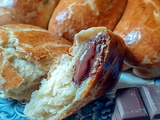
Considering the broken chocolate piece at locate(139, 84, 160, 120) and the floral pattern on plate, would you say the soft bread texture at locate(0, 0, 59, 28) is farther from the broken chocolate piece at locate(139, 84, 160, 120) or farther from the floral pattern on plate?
the broken chocolate piece at locate(139, 84, 160, 120)

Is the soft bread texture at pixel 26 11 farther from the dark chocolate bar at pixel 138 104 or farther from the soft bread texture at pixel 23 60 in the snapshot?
the dark chocolate bar at pixel 138 104

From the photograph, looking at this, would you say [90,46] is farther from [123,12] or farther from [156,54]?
[123,12]

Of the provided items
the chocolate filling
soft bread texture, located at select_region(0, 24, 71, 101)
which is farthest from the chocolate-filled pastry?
soft bread texture, located at select_region(0, 24, 71, 101)

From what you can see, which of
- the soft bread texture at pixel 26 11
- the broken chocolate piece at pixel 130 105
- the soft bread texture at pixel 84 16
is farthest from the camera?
the soft bread texture at pixel 26 11

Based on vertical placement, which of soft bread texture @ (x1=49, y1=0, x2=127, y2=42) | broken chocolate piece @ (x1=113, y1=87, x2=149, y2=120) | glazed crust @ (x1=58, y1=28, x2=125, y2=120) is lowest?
broken chocolate piece @ (x1=113, y1=87, x2=149, y2=120)

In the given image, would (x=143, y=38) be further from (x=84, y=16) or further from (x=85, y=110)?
(x=85, y=110)

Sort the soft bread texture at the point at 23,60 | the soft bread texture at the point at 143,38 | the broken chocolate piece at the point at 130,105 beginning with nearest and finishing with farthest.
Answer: the broken chocolate piece at the point at 130,105
the soft bread texture at the point at 23,60
the soft bread texture at the point at 143,38

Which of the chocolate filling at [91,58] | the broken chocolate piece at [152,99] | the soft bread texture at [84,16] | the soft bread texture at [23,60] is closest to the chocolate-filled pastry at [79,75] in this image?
the chocolate filling at [91,58]
